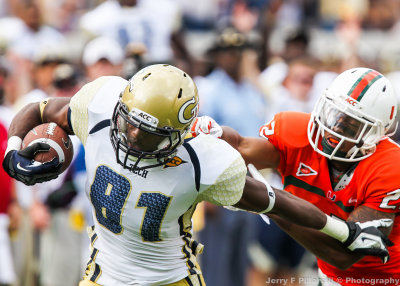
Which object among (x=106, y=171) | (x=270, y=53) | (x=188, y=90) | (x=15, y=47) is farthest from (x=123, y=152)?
(x=270, y=53)

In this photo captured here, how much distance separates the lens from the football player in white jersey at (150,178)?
3775 millimetres

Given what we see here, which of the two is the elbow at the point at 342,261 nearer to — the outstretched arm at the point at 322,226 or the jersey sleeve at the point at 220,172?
the outstretched arm at the point at 322,226

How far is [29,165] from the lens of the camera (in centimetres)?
391

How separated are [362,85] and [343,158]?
17.4 inches

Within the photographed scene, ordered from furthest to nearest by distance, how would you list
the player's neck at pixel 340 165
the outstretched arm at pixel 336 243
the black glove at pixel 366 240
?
the player's neck at pixel 340 165
the outstretched arm at pixel 336 243
the black glove at pixel 366 240

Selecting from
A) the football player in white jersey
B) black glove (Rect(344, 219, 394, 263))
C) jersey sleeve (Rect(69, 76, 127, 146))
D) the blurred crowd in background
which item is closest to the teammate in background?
black glove (Rect(344, 219, 394, 263))

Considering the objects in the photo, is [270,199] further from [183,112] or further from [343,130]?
[343,130]

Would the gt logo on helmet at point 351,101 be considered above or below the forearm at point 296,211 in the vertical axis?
above

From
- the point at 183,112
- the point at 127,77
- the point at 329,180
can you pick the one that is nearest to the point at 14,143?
the point at 183,112

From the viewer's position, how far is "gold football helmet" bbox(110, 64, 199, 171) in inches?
147

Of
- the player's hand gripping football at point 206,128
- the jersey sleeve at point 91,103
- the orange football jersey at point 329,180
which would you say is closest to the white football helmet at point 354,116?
the orange football jersey at point 329,180

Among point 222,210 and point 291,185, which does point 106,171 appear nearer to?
point 291,185

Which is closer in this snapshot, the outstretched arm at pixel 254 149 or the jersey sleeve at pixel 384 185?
the jersey sleeve at pixel 384 185

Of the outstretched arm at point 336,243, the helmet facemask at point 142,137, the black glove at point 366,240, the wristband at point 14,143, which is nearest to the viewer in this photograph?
the helmet facemask at point 142,137
